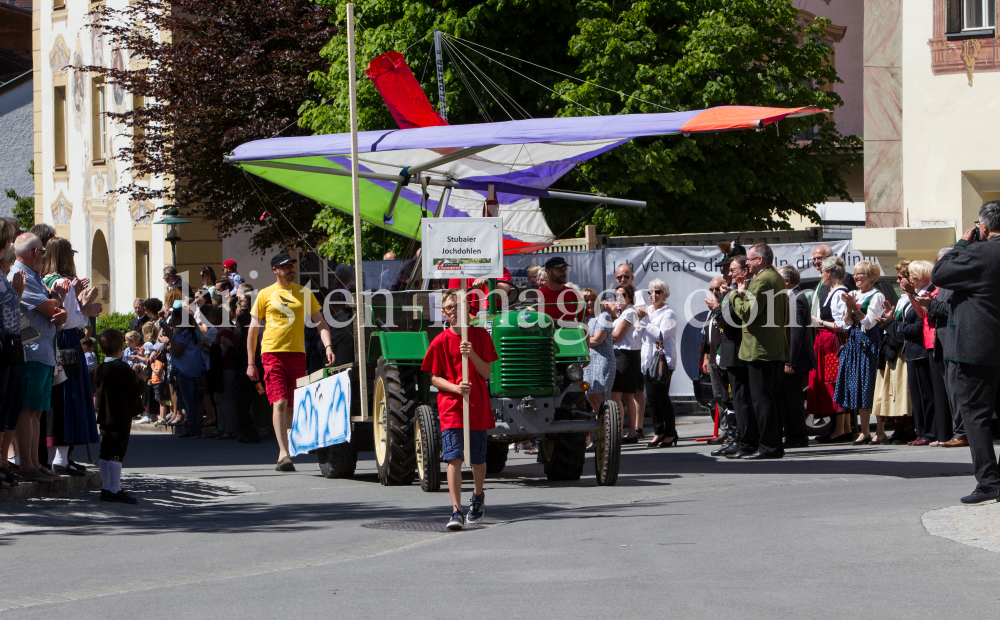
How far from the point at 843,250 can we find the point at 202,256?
66.9 feet

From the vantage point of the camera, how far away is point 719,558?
7492mm

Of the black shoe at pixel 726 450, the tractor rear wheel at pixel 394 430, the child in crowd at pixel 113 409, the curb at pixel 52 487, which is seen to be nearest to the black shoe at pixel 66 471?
the curb at pixel 52 487

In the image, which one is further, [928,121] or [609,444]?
[928,121]

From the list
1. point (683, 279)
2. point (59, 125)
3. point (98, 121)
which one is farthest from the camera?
point (59, 125)

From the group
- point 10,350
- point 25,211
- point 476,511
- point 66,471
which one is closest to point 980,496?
point 476,511

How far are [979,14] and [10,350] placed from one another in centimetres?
1582

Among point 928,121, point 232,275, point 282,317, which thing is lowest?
point 282,317

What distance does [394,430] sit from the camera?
1152cm

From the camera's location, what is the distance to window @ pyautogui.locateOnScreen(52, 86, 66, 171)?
40281 mm

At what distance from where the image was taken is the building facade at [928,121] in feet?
67.8

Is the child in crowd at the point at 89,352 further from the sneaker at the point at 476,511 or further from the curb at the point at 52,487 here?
the sneaker at the point at 476,511

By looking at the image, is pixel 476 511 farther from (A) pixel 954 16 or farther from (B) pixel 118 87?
(B) pixel 118 87

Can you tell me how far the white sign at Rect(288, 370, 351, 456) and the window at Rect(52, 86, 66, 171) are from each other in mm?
29501

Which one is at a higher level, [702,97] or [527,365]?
[702,97]
